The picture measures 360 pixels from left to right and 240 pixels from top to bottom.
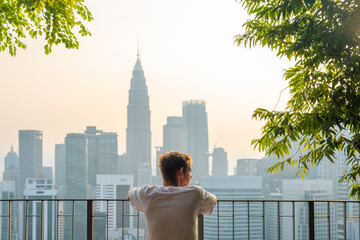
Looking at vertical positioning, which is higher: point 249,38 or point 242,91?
point 242,91

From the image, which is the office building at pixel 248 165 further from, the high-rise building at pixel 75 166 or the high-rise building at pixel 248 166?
the high-rise building at pixel 75 166

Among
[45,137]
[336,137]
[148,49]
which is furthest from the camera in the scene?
[148,49]

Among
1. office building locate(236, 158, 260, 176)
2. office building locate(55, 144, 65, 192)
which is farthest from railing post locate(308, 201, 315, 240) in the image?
office building locate(55, 144, 65, 192)

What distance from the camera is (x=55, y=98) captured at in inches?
3878

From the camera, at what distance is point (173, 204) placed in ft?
5.83

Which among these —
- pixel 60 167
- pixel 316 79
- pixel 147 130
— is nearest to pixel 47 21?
pixel 316 79

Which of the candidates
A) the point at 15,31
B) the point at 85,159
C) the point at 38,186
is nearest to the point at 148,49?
the point at 85,159

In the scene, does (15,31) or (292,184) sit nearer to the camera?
(15,31)

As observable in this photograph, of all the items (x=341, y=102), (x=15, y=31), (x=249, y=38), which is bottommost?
(x=341, y=102)

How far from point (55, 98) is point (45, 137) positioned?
10591 millimetres

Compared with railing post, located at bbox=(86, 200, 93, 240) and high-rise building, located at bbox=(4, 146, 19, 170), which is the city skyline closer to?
high-rise building, located at bbox=(4, 146, 19, 170)

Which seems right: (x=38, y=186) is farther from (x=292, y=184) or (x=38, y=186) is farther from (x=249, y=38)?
(x=249, y=38)

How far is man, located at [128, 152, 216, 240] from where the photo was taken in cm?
178

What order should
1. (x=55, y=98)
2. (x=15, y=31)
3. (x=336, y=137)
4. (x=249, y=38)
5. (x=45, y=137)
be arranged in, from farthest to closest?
(x=55, y=98) → (x=45, y=137) → (x=15, y=31) → (x=249, y=38) → (x=336, y=137)
